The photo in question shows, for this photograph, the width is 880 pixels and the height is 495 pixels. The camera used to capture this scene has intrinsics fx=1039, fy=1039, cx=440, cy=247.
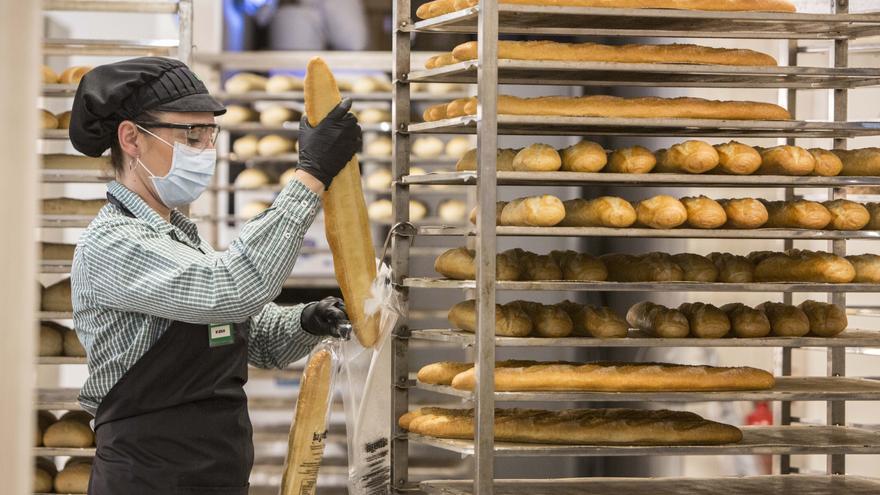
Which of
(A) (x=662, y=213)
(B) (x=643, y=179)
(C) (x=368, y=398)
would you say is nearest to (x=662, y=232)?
(A) (x=662, y=213)

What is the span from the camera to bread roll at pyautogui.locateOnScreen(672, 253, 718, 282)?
9.17ft

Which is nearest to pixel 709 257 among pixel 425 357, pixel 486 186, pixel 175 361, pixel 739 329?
pixel 739 329

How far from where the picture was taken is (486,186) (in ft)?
7.75

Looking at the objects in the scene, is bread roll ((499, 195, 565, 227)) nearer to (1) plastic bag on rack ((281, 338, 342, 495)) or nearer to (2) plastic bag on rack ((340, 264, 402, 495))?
(2) plastic bag on rack ((340, 264, 402, 495))

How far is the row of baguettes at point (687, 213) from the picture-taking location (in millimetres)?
2584

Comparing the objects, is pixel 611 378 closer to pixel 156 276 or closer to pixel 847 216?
pixel 847 216

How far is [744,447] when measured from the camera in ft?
8.48

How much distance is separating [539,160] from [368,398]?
71cm

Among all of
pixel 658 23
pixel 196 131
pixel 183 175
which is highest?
pixel 658 23

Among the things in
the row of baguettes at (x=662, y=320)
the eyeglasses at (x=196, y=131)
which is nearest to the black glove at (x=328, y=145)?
the eyeglasses at (x=196, y=131)

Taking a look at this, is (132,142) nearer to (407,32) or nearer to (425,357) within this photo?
(407,32)

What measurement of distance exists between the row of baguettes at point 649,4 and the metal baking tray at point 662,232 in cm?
54

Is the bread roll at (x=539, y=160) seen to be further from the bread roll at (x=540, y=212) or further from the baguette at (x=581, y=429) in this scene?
the baguette at (x=581, y=429)

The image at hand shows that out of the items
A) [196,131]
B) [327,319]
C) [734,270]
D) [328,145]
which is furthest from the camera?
[734,270]
